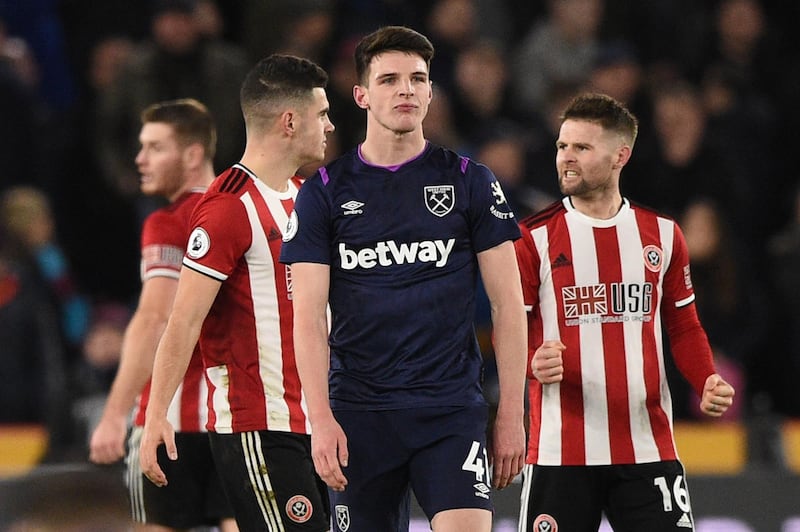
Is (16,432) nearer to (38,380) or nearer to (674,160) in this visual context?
(38,380)

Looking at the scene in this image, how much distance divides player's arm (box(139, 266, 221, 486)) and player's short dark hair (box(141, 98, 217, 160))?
1365mm

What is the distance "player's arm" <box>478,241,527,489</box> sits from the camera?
475 centimetres

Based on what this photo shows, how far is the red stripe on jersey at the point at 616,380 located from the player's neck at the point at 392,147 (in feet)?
3.36

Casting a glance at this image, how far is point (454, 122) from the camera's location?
1093cm

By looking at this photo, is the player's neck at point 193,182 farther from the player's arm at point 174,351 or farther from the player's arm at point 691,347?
the player's arm at point 691,347

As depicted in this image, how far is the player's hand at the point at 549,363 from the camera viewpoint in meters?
5.32

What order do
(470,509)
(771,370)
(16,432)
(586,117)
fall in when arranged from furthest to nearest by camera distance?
(771,370) → (16,432) → (586,117) → (470,509)

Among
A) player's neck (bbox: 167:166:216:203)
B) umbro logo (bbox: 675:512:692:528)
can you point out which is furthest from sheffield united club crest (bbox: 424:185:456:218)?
player's neck (bbox: 167:166:216:203)

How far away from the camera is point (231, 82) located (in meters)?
10.6

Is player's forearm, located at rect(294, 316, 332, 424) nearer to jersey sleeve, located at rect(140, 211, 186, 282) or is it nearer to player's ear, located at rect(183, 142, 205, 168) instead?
jersey sleeve, located at rect(140, 211, 186, 282)

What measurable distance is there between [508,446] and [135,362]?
2.04 meters

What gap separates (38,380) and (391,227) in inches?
213

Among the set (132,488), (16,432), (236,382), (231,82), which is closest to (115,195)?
(231,82)

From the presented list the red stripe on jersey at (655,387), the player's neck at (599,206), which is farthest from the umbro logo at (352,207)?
the red stripe on jersey at (655,387)
